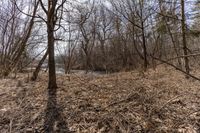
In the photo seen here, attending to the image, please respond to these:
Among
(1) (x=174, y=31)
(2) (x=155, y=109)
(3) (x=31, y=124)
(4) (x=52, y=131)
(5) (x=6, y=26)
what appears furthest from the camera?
(5) (x=6, y=26)

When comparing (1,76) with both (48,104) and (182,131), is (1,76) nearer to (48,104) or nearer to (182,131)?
(48,104)

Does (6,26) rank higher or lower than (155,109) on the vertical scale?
higher

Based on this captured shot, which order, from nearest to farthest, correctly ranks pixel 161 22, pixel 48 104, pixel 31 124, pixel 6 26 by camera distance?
pixel 31 124
pixel 48 104
pixel 161 22
pixel 6 26

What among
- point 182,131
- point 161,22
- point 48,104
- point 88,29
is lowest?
point 182,131

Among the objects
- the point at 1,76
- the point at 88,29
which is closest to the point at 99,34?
the point at 88,29

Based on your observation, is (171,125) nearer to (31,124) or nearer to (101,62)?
(31,124)

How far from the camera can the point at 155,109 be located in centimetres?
395

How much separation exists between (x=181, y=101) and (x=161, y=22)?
9.55ft

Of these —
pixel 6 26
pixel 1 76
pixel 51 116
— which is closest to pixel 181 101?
pixel 51 116

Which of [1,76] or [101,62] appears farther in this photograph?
[101,62]

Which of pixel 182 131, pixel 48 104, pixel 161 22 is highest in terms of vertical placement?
pixel 161 22

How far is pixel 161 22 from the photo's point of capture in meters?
6.56

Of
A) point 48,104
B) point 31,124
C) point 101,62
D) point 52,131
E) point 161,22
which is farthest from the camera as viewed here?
point 101,62

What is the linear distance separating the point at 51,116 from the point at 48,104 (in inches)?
20.7
